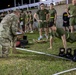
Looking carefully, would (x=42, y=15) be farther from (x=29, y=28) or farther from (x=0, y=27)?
(x=29, y=28)

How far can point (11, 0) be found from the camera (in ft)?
134

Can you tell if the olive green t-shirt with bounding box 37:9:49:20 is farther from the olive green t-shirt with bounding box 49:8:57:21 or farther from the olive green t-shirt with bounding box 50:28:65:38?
the olive green t-shirt with bounding box 50:28:65:38

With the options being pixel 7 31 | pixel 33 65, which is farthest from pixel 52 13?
pixel 33 65

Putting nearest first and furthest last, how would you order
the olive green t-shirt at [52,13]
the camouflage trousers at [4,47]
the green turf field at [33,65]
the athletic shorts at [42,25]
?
the green turf field at [33,65] → the camouflage trousers at [4,47] → the athletic shorts at [42,25] → the olive green t-shirt at [52,13]

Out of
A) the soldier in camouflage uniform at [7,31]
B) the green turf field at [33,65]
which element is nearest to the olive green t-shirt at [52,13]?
the green turf field at [33,65]

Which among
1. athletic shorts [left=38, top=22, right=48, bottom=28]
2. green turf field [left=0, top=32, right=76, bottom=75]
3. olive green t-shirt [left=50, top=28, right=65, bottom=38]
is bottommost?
green turf field [left=0, top=32, right=76, bottom=75]

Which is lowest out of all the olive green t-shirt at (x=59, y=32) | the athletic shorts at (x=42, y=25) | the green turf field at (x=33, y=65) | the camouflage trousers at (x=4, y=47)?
the green turf field at (x=33, y=65)

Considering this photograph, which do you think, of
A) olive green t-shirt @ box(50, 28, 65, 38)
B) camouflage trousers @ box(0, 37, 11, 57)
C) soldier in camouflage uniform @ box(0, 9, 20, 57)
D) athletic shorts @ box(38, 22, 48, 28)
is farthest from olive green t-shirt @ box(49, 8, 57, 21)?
camouflage trousers @ box(0, 37, 11, 57)

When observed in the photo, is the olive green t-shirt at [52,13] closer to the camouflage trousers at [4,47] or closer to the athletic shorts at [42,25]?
the athletic shorts at [42,25]

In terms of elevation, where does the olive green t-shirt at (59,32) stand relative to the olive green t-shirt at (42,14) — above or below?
below

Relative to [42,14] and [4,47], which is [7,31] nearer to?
[4,47]

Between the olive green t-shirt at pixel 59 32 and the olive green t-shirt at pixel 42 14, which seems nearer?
the olive green t-shirt at pixel 59 32

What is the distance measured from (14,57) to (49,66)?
1760mm

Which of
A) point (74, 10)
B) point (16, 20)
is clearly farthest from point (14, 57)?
point (74, 10)
